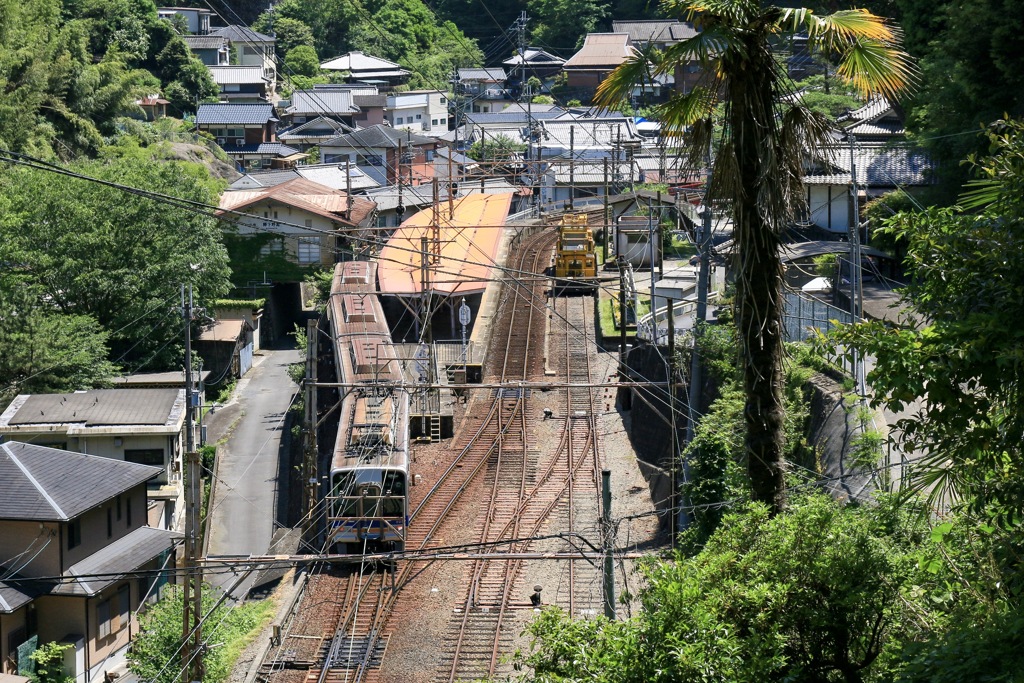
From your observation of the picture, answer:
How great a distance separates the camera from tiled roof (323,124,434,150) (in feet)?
131

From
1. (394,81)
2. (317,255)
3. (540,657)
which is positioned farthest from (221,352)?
(394,81)

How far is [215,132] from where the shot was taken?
44.3 metres

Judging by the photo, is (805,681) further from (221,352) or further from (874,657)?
(221,352)

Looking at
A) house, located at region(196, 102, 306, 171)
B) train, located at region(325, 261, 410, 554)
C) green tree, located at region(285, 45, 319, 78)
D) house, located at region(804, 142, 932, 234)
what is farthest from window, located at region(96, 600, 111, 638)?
green tree, located at region(285, 45, 319, 78)

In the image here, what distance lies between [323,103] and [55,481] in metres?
35.3

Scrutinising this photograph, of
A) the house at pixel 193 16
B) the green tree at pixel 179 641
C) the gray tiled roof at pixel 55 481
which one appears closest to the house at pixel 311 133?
the house at pixel 193 16

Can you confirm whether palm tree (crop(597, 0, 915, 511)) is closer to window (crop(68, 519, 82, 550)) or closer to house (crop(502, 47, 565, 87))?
window (crop(68, 519, 82, 550))

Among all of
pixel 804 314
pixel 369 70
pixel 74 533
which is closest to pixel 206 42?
pixel 369 70

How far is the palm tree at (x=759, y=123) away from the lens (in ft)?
18.0

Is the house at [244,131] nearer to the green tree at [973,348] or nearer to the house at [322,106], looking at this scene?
the house at [322,106]

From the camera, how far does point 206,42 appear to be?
50.9 metres

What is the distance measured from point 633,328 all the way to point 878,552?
14570mm

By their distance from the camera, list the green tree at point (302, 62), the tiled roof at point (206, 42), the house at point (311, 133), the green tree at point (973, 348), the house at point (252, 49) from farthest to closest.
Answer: the green tree at point (302, 62) → the house at point (252, 49) → the tiled roof at point (206, 42) → the house at point (311, 133) → the green tree at point (973, 348)

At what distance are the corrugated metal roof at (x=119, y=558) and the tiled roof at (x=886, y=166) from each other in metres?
13.6
